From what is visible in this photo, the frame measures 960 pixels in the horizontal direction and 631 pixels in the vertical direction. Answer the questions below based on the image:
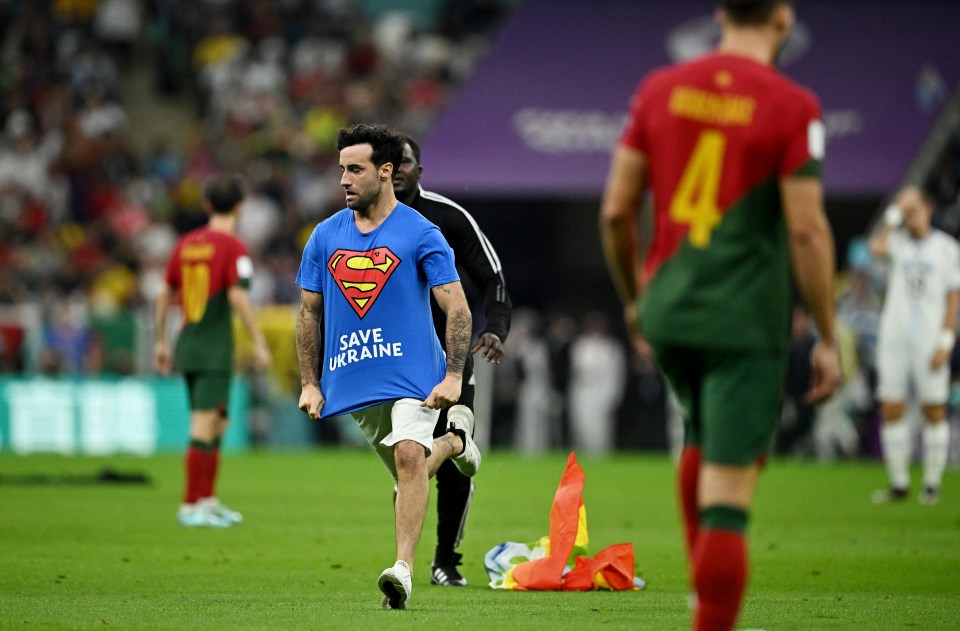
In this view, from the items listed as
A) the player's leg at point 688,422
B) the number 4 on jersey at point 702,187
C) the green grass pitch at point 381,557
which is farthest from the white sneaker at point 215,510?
the number 4 on jersey at point 702,187

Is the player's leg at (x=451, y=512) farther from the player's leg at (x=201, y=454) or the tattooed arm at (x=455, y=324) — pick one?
the player's leg at (x=201, y=454)

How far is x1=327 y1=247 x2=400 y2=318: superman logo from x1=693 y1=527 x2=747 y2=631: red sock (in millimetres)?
2859

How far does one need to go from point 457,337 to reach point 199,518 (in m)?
5.58

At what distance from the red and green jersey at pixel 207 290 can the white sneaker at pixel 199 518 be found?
1.11m

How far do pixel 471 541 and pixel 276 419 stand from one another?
A: 1495 cm

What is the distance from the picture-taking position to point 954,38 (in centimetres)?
2370

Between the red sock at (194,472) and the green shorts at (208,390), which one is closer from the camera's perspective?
the red sock at (194,472)

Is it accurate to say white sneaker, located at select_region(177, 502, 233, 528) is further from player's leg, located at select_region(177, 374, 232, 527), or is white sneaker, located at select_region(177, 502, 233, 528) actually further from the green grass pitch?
the green grass pitch

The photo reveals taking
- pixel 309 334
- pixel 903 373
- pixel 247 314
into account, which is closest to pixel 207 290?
pixel 247 314

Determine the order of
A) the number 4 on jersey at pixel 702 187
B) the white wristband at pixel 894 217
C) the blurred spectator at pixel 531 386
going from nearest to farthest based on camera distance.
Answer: the number 4 on jersey at pixel 702 187, the white wristband at pixel 894 217, the blurred spectator at pixel 531 386

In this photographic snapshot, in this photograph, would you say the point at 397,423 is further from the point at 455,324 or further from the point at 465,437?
the point at 465,437

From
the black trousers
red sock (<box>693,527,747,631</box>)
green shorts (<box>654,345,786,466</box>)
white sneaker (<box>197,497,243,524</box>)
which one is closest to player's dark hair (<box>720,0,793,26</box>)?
green shorts (<box>654,345,786,466</box>)

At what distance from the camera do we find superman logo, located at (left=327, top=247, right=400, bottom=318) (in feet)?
26.2

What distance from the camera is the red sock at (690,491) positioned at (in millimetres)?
6016
